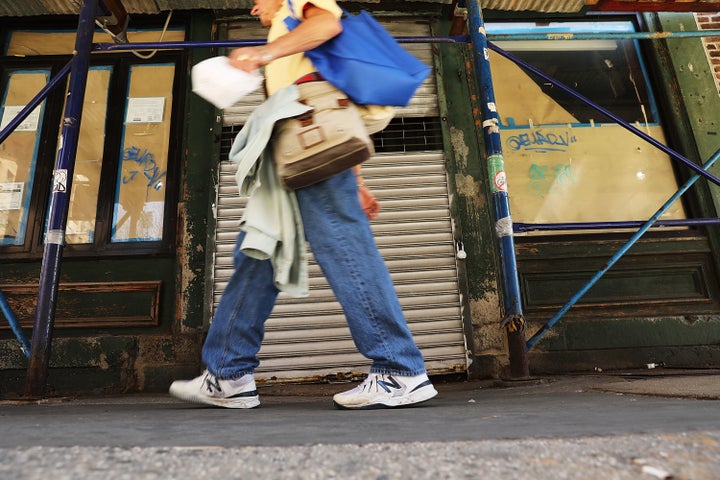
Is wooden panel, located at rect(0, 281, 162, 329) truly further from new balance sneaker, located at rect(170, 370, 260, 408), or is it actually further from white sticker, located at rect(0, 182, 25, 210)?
new balance sneaker, located at rect(170, 370, 260, 408)

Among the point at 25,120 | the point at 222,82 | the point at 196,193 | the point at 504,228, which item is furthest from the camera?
the point at 25,120

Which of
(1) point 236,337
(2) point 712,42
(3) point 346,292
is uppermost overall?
(2) point 712,42

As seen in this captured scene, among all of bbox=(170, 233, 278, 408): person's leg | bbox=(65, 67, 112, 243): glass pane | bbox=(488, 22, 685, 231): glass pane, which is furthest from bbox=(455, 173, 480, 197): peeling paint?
bbox=(65, 67, 112, 243): glass pane

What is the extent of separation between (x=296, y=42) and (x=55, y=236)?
1922 millimetres

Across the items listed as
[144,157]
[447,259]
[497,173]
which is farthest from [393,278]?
[144,157]

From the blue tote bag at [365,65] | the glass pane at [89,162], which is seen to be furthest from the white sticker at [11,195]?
the blue tote bag at [365,65]

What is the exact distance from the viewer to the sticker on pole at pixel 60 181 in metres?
2.72

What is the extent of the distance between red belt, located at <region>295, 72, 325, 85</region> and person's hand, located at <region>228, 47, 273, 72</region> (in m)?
0.15

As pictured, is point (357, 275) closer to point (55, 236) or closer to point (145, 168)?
point (55, 236)

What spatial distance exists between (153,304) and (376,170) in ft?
6.94

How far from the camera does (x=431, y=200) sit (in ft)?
13.1

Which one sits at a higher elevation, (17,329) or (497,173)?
(497,173)

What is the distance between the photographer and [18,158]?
4176 millimetres

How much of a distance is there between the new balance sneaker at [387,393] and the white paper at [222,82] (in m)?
1.10
